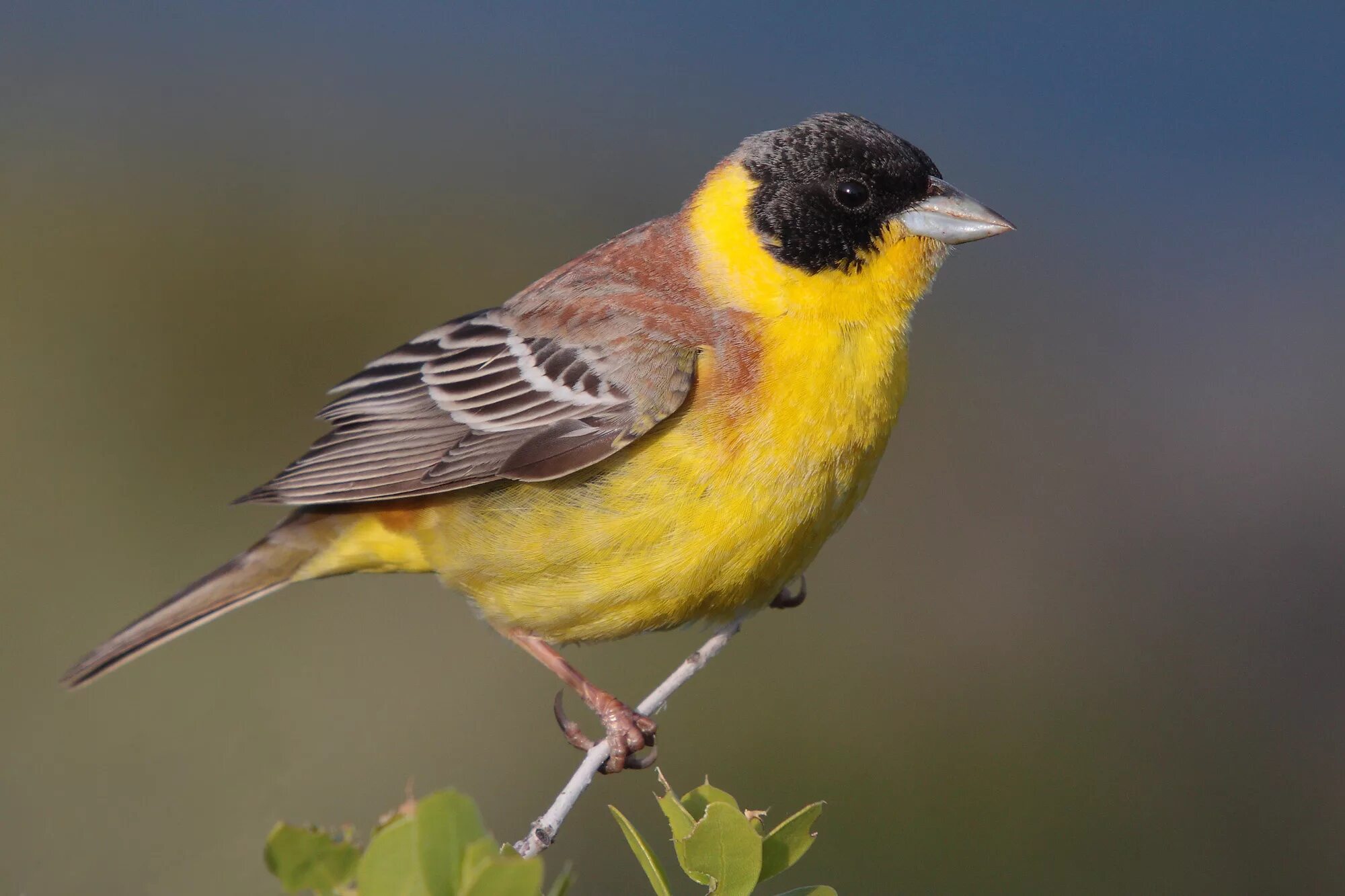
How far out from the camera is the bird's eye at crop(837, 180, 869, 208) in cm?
369

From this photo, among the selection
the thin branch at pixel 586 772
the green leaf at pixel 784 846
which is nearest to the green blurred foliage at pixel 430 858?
the green leaf at pixel 784 846

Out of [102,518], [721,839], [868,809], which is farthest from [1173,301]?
[721,839]

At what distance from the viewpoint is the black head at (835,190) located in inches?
145

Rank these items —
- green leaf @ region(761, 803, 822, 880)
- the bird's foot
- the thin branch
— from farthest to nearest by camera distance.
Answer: the bird's foot → the thin branch → green leaf @ region(761, 803, 822, 880)

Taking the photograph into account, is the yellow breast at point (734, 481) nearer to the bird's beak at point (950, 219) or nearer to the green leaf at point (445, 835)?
A: the bird's beak at point (950, 219)

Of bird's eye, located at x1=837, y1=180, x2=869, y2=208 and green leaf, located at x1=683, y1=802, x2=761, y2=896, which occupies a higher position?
bird's eye, located at x1=837, y1=180, x2=869, y2=208

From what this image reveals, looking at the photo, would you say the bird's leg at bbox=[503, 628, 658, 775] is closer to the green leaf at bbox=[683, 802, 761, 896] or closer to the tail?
the tail

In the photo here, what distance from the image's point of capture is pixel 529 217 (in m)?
11.5

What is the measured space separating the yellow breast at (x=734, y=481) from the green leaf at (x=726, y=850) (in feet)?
4.79

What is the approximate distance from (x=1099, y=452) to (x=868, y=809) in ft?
13.4

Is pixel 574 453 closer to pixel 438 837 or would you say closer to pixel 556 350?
pixel 556 350

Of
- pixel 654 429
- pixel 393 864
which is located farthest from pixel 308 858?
pixel 654 429

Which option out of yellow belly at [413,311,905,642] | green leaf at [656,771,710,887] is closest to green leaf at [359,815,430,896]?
green leaf at [656,771,710,887]

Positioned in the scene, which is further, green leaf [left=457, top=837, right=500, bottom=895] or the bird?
the bird
